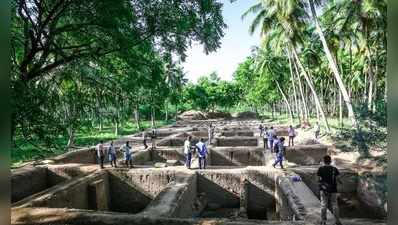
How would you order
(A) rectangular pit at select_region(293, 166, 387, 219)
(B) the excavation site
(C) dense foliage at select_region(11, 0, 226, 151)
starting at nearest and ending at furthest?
1. (C) dense foliage at select_region(11, 0, 226, 151)
2. (B) the excavation site
3. (A) rectangular pit at select_region(293, 166, 387, 219)

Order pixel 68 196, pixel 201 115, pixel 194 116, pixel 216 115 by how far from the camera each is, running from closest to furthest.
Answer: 1. pixel 68 196
2. pixel 194 116
3. pixel 201 115
4. pixel 216 115

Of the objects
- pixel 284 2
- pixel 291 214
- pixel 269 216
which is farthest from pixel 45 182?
pixel 284 2

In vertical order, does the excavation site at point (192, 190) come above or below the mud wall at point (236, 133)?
below

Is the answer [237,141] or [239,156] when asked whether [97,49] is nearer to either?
→ [239,156]

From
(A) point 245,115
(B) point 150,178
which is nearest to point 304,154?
(B) point 150,178

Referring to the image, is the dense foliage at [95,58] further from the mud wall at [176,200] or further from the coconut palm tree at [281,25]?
the coconut palm tree at [281,25]

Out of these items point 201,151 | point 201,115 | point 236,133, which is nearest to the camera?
point 201,151

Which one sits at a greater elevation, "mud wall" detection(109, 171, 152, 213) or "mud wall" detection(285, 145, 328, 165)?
"mud wall" detection(285, 145, 328, 165)

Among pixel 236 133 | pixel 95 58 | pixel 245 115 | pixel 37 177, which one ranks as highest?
pixel 95 58

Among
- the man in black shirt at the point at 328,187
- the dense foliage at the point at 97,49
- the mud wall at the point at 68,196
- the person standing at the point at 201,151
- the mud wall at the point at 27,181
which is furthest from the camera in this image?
the person standing at the point at 201,151

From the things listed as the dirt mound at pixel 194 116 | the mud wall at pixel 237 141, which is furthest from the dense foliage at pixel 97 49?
the dirt mound at pixel 194 116

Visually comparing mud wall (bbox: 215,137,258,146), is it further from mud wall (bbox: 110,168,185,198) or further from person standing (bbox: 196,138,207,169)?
mud wall (bbox: 110,168,185,198)

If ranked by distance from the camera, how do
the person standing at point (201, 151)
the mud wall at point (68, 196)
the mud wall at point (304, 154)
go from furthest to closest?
1. the mud wall at point (304, 154)
2. the person standing at point (201, 151)
3. the mud wall at point (68, 196)

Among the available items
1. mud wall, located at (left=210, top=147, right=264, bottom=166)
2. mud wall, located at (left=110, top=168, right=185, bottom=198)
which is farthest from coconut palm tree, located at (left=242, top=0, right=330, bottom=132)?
mud wall, located at (left=110, top=168, right=185, bottom=198)
